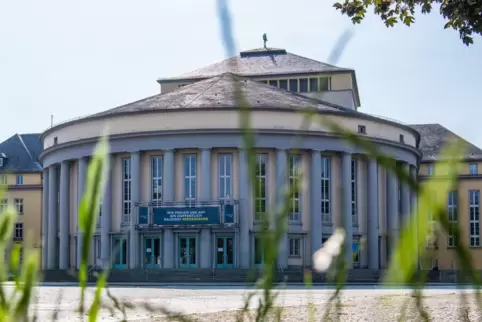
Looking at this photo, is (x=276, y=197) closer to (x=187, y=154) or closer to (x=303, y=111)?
(x=303, y=111)

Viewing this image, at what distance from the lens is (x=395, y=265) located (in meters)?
0.88

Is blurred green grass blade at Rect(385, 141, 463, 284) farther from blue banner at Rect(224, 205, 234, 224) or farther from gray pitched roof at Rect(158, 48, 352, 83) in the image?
gray pitched roof at Rect(158, 48, 352, 83)

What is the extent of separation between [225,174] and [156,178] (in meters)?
3.82

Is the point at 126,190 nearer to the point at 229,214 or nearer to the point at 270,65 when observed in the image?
the point at 229,214

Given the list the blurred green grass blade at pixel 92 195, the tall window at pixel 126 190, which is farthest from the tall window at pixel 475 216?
the blurred green grass blade at pixel 92 195

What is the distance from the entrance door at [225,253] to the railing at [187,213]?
1301mm

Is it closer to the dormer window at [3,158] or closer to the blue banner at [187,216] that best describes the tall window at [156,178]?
the blue banner at [187,216]

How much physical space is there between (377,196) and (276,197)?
4763cm

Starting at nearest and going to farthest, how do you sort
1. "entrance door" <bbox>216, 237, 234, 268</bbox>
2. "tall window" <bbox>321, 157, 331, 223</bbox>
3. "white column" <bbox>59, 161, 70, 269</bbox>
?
"entrance door" <bbox>216, 237, 234, 268</bbox> → "tall window" <bbox>321, 157, 331, 223</bbox> → "white column" <bbox>59, 161, 70, 269</bbox>

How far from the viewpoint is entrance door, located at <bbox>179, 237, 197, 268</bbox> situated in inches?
1725

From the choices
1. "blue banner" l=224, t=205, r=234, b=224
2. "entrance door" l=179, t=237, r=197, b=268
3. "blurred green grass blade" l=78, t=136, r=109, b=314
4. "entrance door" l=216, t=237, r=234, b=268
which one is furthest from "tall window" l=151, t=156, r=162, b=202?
"blurred green grass blade" l=78, t=136, r=109, b=314

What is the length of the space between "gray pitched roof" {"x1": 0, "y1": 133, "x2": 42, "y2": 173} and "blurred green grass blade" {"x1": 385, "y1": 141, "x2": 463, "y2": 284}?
→ 71180 millimetres

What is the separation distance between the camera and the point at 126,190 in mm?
45938

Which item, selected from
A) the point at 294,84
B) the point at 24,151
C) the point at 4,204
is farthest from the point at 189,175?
the point at 4,204
